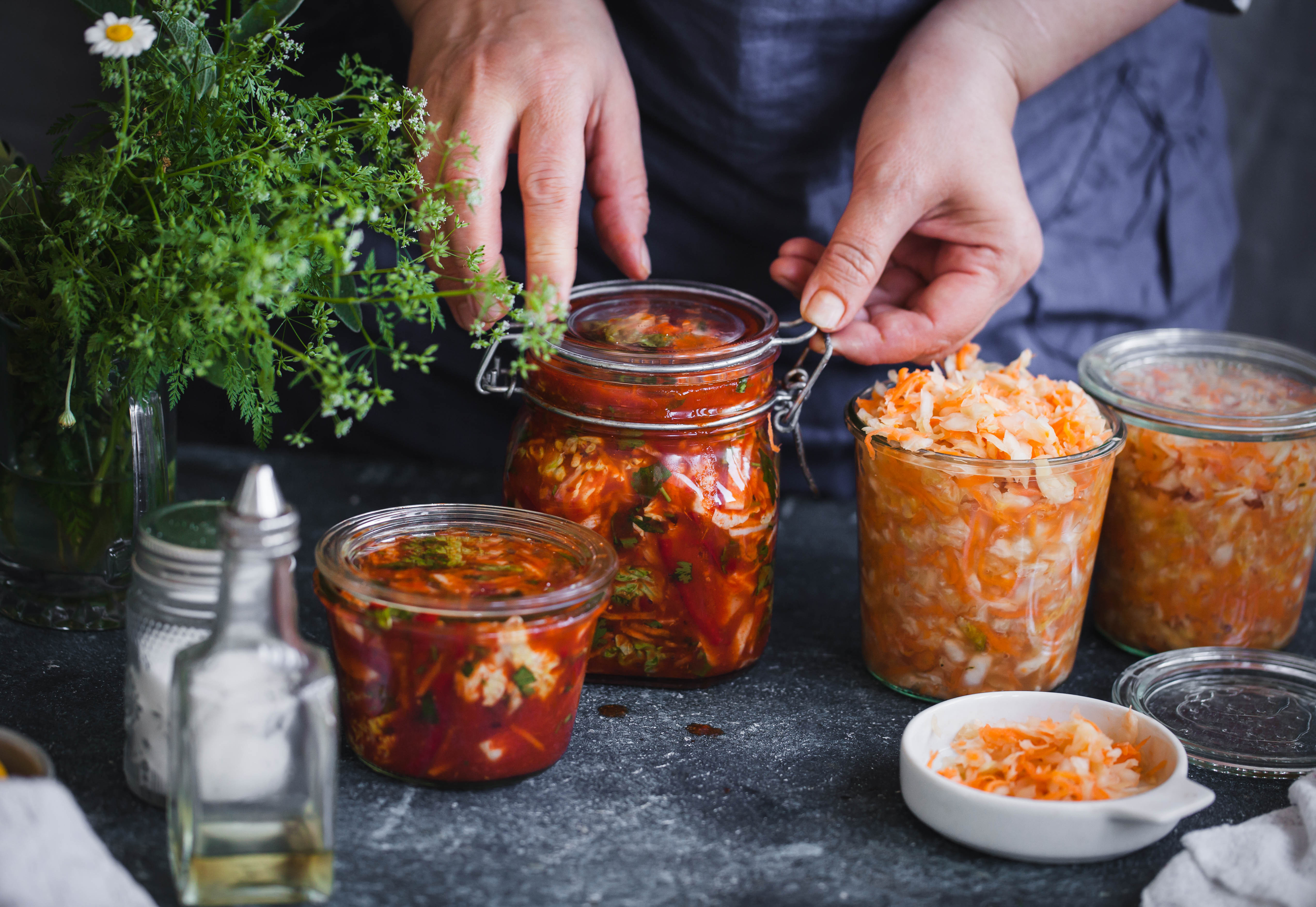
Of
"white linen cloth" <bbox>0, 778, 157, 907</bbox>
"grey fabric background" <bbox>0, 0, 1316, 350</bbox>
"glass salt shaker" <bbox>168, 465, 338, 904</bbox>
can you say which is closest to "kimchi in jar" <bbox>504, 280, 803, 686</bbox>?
"glass salt shaker" <bbox>168, 465, 338, 904</bbox>

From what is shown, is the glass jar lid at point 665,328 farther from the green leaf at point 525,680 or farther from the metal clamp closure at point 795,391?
the green leaf at point 525,680

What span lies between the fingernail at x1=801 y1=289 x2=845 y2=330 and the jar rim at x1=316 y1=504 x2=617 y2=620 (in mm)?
320

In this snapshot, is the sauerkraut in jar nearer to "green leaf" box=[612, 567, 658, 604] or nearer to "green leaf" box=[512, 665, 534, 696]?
"green leaf" box=[612, 567, 658, 604]

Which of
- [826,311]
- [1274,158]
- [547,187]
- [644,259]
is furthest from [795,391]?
[1274,158]

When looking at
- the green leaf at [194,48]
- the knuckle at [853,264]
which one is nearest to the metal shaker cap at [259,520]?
the green leaf at [194,48]

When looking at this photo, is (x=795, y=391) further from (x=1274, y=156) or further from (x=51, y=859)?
(x=1274, y=156)

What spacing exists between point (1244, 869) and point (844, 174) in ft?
2.77

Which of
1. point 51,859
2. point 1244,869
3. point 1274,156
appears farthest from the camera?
point 1274,156

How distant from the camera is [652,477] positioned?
965 mm

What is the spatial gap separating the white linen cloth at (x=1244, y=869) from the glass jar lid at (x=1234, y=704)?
0.44ft

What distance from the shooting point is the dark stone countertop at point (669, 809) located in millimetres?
787

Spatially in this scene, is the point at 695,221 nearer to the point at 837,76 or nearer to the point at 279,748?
the point at 837,76

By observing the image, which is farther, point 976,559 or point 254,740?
point 976,559

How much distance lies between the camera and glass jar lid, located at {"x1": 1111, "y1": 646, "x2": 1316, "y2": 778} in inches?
37.8
